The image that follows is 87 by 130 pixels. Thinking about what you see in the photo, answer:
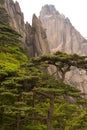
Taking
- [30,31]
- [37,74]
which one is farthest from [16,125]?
[30,31]

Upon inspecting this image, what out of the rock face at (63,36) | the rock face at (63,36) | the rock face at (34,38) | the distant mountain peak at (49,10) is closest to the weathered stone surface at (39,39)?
the rock face at (34,38)

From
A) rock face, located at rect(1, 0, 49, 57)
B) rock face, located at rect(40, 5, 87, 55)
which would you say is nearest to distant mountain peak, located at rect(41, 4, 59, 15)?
rock face, located at rect(40, 5, 87, 55)

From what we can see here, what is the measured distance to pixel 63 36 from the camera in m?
164

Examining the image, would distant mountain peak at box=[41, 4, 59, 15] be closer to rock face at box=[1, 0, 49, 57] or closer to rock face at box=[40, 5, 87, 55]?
rock face at box=[40, 5, 87, 55]

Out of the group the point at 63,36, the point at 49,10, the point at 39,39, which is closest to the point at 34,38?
the point at 39,39

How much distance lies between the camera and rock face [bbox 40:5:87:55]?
159 m

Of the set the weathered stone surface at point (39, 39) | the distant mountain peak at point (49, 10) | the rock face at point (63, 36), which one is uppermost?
the distant mountain peak at point (49, 10)

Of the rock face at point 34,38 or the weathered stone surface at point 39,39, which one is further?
the weathered stone surface at point 39,39

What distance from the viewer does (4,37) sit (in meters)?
49.1

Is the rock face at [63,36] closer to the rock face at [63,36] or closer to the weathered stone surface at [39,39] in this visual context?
the rock face at [63,36]

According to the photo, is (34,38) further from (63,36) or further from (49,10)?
(49,10)

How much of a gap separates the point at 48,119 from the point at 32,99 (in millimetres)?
5566

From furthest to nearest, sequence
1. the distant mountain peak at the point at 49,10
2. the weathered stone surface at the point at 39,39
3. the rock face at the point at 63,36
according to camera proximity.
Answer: the distant mountain peak at the point at 49,10 < the rock face at the point at 63,36 < the weathered stone surface at the point at 39,39

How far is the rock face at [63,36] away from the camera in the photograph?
15875 centimetres
